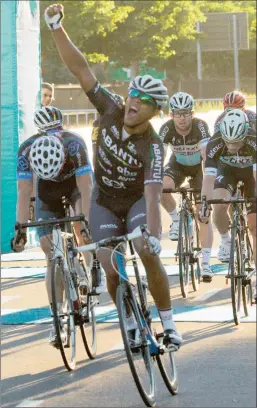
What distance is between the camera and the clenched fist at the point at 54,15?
7195mm

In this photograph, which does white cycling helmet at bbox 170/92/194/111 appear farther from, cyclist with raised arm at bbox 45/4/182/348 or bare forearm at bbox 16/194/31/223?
cyclist with raised arm at bbox 45/4/182/348

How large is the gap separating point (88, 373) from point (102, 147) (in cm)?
192

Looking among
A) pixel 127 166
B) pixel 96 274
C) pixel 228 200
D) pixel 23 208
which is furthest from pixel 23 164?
pixel 127 166

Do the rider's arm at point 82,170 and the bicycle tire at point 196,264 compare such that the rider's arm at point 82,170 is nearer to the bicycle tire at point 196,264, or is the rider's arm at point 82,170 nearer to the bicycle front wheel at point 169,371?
the bicycle front wheel at point 169,371

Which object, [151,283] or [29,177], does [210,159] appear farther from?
[151,283]

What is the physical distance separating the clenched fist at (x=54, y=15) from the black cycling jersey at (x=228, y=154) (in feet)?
12.6

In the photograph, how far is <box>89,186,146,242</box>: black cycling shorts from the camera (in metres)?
7.77

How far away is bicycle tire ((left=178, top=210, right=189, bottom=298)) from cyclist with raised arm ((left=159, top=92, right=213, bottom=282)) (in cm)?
42

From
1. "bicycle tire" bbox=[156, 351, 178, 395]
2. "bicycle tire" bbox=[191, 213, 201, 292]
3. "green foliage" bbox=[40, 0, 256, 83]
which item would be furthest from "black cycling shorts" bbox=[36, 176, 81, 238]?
"green foliage" bbox=[40, 0, 256, 83]

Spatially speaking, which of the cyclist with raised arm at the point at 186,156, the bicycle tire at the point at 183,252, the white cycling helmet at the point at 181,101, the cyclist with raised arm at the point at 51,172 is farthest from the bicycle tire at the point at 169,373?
the cyclist with raised arm at the point at 186,156

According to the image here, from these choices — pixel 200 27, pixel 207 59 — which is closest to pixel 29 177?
pixel 200 27

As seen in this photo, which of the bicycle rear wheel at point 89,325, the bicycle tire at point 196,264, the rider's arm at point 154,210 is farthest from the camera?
the bicycle tire at point 196,264

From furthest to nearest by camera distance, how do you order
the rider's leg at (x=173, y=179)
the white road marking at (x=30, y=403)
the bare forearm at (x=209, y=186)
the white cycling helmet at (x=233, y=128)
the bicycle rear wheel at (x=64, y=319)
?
1. the rider's leg at (x=173, y=179)
2. the bare forearm at (x=209, y=186)
3. the white cycling helmet at (x=233, y=128)
4. the bicycle rear wheel at (x=64, y=319)
5. the white road marking at (x=30, y=403)

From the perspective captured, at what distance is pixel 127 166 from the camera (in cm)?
773
